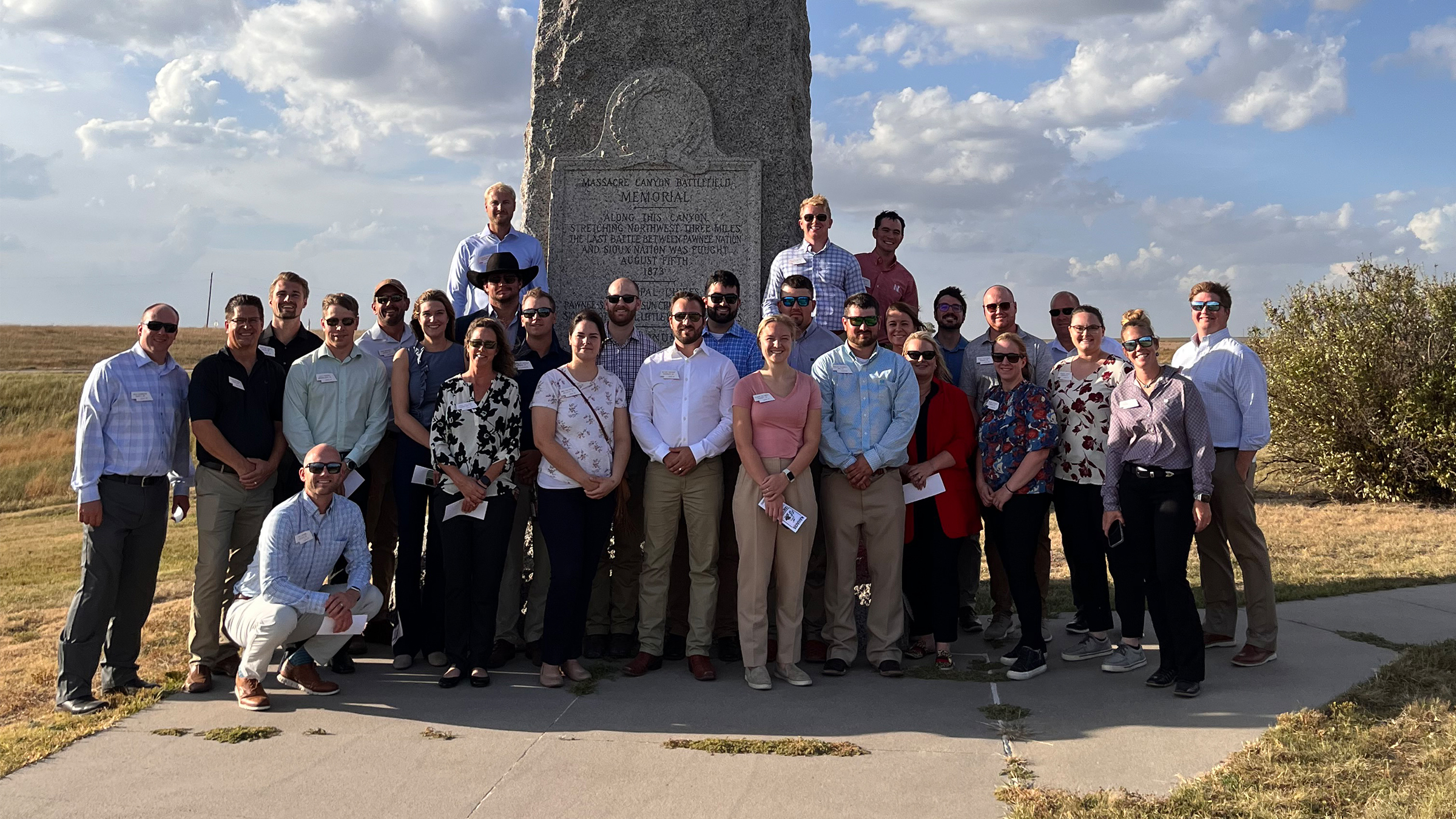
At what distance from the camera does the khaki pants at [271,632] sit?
463cm

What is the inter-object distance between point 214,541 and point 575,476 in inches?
71.8

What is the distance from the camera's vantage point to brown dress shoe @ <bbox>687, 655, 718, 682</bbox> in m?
5.09

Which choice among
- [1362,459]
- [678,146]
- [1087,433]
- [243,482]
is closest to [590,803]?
[243,482]

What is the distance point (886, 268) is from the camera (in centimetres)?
667

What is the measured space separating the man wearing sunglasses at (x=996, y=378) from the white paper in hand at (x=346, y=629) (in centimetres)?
324

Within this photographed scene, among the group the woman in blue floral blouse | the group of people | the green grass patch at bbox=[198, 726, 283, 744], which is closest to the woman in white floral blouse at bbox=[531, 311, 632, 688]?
the group of people

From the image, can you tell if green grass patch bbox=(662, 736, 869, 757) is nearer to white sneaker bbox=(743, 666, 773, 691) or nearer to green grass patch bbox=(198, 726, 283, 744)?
white sneaker bbox=(743, 666, 773, 691)

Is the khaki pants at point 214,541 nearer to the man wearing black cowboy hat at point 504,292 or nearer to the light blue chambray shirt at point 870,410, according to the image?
the man wearing black cowboy hat at point 504,292

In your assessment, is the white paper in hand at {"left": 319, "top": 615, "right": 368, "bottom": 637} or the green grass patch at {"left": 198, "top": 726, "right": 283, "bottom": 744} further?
the white paper in hand at {"left": 319, "top": 615, "right": 368, "bottom": 637}

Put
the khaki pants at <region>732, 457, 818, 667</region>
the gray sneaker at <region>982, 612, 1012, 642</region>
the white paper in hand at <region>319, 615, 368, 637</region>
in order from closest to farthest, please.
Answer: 1. the white paper in hand at <region>319, 615, 368, 637</region>
2. the khaki pants at <region>732, 457, 818, 667</region>
3. the gray sneaker at <region>982, 612, 1012, 642</region>

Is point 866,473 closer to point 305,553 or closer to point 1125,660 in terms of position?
point 1125,660

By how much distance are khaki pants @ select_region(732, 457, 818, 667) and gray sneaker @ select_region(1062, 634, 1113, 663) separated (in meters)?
1.53

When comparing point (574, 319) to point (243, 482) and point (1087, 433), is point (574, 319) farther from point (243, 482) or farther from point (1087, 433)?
point (1087, 433)

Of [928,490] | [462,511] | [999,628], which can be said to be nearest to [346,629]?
[462,511]
